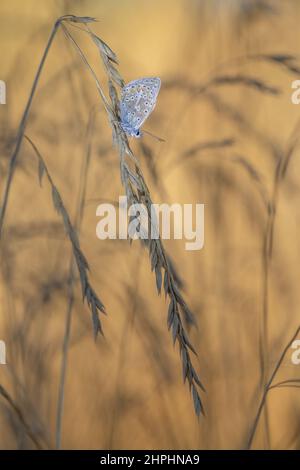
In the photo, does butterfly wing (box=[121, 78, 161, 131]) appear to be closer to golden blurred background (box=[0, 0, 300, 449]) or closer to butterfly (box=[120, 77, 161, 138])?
butterfly (box=[120, 77, 161, 138])

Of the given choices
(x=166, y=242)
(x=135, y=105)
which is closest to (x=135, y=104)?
(x=135, y=105)

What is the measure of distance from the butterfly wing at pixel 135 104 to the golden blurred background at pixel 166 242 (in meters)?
0.18

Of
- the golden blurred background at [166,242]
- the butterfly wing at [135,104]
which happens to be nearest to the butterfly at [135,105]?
the butterfly wing at [135,104]

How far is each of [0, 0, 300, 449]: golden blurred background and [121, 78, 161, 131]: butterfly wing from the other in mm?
175

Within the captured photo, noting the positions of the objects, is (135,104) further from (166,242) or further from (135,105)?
(166,242)

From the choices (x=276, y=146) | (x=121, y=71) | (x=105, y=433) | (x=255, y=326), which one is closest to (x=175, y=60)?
(x=121, y=71)

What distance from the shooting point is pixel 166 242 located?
4.07ft

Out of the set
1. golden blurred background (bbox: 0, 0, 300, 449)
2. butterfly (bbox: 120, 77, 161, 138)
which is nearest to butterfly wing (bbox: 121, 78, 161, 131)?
butterfly (bbox: 120, 77, 161, 138)

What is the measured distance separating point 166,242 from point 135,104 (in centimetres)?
35

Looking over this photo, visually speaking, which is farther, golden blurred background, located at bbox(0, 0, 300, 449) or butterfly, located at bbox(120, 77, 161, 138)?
golden blurred background, located at bbox(0, 0, 300, 449)

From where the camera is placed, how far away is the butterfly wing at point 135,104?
1.03 meters

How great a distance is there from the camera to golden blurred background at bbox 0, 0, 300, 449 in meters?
1.22

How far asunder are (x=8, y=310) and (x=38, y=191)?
0.28m

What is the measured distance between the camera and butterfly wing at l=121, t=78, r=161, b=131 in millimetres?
1033
